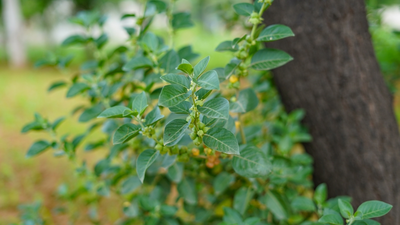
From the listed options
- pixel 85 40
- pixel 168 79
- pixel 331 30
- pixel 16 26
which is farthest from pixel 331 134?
pixel 16 26

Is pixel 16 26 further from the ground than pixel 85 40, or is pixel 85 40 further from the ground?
pixel 16 26

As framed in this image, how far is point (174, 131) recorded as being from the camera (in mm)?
801

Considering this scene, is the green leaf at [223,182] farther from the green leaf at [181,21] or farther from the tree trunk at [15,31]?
the tree trunk at [15,31]

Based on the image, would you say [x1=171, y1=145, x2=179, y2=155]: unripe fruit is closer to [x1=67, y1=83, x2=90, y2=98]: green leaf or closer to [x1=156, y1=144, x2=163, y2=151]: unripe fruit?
[x1=156, y1=144, x2=163, y2=151]: unripe fruit

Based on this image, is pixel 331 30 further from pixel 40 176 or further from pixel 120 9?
pixel 120 9

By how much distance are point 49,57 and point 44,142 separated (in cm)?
52

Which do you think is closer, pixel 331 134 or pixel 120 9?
pixel 331 134

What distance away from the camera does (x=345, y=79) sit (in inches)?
51.9

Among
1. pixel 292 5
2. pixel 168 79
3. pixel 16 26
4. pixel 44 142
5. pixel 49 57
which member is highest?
pixel 16 26

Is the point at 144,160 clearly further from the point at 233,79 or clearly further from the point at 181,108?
the point at 233,79

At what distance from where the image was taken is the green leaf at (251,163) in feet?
2.95

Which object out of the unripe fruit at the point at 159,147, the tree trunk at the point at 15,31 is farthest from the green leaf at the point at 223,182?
the tree trunk at the point at 15,31

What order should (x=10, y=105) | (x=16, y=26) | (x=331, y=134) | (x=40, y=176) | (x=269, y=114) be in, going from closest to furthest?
(x=331, y=134), (x=269, y=114), (x=40, y=176), (x=10, y=105), (x=16, y=26)

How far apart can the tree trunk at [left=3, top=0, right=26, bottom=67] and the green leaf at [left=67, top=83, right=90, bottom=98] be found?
29.3ft
